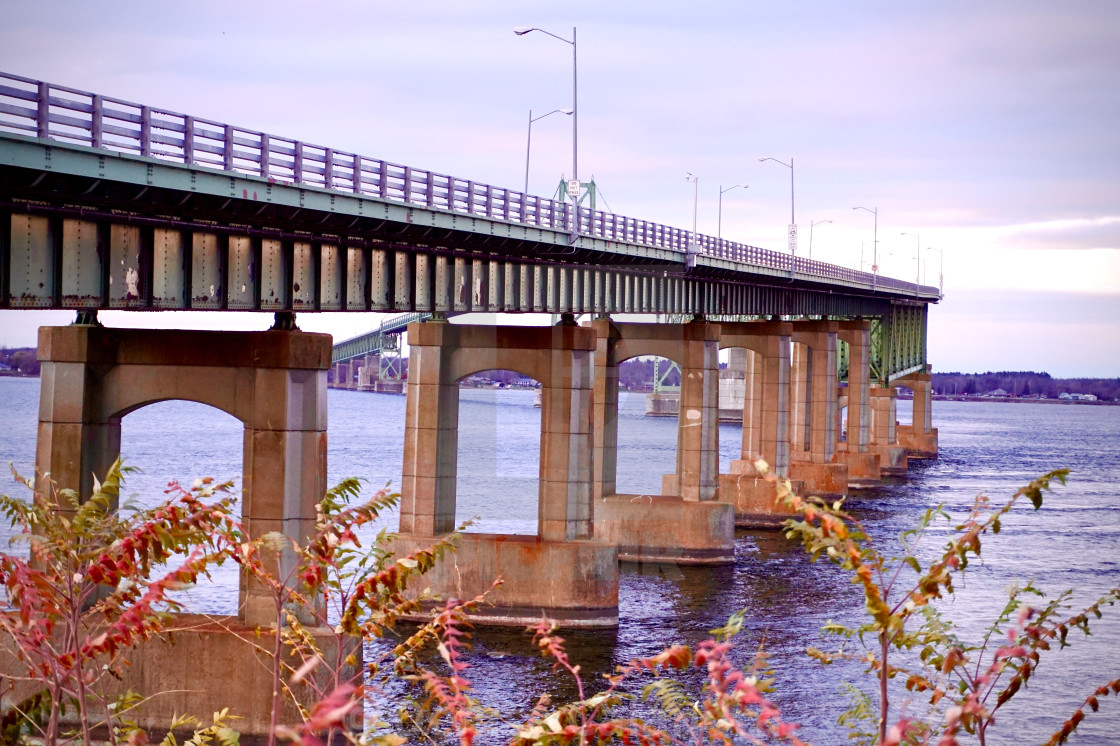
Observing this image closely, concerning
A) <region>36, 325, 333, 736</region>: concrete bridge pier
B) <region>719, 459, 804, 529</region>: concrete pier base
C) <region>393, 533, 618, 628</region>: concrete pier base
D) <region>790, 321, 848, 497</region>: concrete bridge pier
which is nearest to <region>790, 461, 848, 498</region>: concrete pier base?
<region>790, 321, 848, 497</region>: concrete bridge pier

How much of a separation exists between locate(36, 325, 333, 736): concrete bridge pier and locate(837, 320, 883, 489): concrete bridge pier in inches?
2586

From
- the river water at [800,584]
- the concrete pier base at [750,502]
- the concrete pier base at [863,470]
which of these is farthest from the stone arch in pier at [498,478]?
the concrete pier base at [863,470]

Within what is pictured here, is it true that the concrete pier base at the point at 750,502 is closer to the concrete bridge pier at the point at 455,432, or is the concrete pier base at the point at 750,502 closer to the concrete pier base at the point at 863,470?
the concrete pier base at the point at 863,470

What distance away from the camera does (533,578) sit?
38.6m

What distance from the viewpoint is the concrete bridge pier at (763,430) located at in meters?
64.9

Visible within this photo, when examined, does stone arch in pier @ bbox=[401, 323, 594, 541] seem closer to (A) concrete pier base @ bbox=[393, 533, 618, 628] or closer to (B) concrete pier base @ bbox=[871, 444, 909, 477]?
(A) concrete pier base @ bbox=[393, 533, 618, 628]

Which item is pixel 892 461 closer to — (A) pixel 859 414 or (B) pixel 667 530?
(A) pixel 859 414

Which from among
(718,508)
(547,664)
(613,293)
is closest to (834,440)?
(718,508)

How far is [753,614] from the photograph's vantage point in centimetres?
4075

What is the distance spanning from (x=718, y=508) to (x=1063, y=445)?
12770cm

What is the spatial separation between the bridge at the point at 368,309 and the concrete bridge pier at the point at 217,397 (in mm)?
41

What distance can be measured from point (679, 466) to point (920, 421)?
7639cm

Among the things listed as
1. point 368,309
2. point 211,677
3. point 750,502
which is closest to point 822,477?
point 750,502

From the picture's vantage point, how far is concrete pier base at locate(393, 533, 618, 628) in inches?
1503
